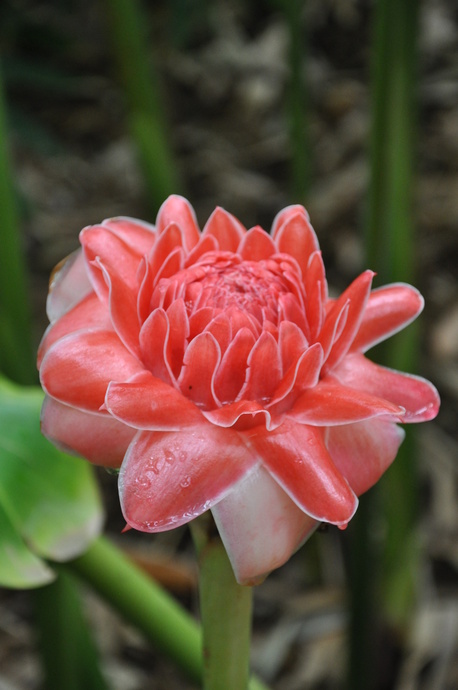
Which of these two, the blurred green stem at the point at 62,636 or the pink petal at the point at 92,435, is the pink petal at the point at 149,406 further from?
the blurred green stem at the point at 62,636

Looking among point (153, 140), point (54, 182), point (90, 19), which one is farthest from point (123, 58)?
point (90, 19)

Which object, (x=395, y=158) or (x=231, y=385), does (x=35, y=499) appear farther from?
(x=395, y=158)

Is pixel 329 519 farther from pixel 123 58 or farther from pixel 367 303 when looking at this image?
pixel 123 58

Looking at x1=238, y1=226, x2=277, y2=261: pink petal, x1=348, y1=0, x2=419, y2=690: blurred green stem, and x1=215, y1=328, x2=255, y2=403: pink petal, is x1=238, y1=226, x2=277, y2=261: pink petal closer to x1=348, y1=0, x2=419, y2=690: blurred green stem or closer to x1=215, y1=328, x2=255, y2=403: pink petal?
x1=215, y1=328, x2=255, y2=403: pink petal

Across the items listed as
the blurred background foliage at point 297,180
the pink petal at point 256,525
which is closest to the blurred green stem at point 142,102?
the blurred background foliage at point 297,180

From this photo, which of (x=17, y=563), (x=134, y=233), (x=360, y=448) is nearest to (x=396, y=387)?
(x=360, y=448)

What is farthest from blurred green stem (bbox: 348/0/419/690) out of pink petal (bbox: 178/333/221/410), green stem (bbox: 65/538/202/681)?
pink petal (bbox: 178/333/221/410)
